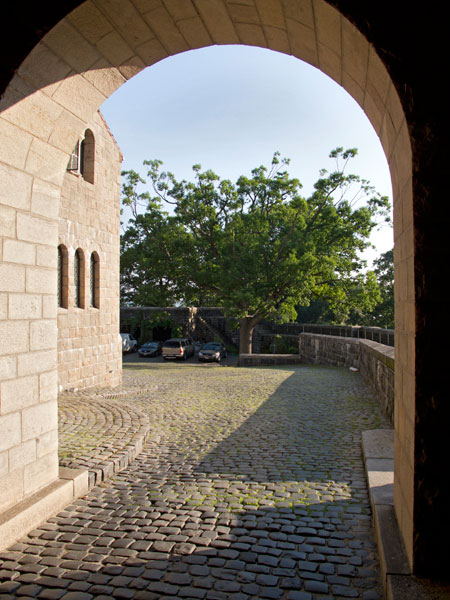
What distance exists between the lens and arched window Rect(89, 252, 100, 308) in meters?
12.3

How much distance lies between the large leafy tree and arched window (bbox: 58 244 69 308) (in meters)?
11.4

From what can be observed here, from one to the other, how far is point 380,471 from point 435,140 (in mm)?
3094

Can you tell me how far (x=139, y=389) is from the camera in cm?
1211

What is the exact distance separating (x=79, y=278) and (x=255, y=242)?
459 inches

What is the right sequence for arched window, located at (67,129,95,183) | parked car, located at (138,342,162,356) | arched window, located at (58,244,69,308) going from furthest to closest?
parked car, located at (138,342,162,356) < arched window, located at (67,129,95,183) < arched window, located at (58,244,69,308)

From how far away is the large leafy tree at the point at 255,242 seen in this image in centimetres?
2222

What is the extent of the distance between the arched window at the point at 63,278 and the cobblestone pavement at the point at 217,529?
541cm

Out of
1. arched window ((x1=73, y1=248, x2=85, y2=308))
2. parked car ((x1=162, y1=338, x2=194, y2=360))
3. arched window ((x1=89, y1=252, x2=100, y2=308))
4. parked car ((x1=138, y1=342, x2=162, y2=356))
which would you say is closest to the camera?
arched window ((x1=73, y1=248, x2=85, y2=308))

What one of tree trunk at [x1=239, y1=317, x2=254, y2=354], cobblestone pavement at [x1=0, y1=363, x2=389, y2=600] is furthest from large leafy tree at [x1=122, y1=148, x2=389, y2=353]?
cobblestone pavement at [x1=0, y1=363, x2=389, y2=600]

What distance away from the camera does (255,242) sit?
22031 millimetres

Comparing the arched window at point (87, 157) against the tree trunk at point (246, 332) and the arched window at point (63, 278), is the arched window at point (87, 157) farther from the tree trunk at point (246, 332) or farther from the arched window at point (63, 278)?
the tree trunk at point (246, 332)

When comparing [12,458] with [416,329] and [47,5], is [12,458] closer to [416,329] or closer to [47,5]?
[416,329]

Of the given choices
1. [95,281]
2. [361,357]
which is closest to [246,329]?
[361,357]

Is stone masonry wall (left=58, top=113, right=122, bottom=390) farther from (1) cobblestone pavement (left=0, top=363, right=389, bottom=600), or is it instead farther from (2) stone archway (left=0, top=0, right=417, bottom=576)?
(2) stone archway (left=0, top=0, right=417, bottom=576)
